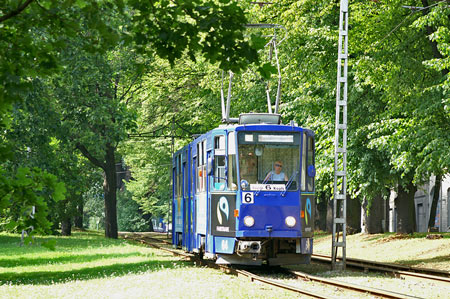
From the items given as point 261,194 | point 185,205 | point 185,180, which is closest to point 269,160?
point 261,194

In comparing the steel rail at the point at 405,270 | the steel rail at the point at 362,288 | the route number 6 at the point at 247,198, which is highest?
the route number 6 at the point at 247,198

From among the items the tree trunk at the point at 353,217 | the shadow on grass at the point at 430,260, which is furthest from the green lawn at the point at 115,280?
the tree trunk at the point at 353,217

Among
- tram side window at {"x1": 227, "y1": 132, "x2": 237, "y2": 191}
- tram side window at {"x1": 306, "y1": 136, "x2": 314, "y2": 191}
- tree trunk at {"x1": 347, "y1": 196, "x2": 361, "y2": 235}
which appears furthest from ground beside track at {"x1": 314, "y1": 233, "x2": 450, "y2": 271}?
tram side window at {"x1": 227, "y1": 132, "x2": 237, "y2": 191}

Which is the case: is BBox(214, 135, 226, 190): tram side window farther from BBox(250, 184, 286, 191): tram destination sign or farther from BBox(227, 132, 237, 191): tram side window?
BBox(250, 184, 286, 191): tram destination sign

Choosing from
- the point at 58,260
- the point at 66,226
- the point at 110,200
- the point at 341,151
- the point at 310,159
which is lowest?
the point at 58,260

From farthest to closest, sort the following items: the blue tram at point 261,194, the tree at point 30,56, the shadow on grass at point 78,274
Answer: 1. the shadow on grass at point 78,274
2. the blue tram at point 261,194
3. the tree at point 30,56

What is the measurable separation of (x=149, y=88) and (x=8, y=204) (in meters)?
36.3

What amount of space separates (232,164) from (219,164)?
45cm

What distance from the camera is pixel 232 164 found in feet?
62.7

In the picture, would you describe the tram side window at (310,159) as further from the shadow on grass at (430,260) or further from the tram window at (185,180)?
the shadow on grass at (430,260)

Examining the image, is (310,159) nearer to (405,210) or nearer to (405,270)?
(405,270)

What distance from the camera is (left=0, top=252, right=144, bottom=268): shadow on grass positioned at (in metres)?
25.5

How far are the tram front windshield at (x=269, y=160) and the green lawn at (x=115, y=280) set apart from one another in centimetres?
224

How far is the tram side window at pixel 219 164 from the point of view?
19312 millimetres
